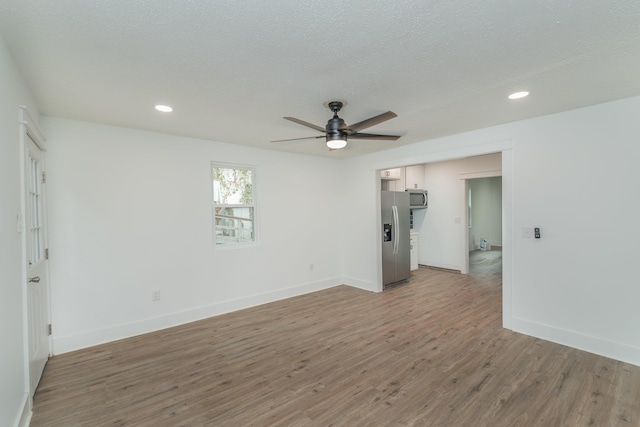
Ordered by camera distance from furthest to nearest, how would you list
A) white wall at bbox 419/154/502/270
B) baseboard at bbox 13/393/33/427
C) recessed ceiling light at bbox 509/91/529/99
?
white wall at bbox 419/154/502/270 → recessed ceiling light at bbox 509/91/529/99 → baseboard at bbox 13/393/33/427

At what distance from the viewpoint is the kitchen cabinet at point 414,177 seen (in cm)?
686

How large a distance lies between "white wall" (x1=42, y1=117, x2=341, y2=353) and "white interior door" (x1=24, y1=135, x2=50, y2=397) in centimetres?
14

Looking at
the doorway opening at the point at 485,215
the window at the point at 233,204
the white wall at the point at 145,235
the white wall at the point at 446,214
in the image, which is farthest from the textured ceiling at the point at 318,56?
the doorway opening at the point at 485,215

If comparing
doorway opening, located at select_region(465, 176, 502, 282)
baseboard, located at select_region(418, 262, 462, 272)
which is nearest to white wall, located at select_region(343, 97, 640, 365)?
baseboard, located at select_region(418, 262, 462, 272)

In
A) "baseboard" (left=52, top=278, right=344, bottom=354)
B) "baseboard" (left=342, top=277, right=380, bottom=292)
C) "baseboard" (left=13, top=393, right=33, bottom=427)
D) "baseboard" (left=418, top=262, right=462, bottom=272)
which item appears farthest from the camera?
"baseboard" (left=418, top=262, right=462, bottom=272)

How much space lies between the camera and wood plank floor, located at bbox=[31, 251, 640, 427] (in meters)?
2.14

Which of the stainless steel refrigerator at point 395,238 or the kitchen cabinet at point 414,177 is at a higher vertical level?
the kitchen cabinet at point 414,177

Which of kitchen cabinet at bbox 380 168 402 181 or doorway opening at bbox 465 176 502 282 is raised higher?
kitchen cabinet at bbox 380 168 402 181

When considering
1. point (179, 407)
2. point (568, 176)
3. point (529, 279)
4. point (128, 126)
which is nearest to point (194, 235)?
point (128, 126)

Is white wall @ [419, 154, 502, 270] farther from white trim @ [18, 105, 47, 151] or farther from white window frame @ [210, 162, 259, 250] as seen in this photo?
white trim @ [18, 105, 47, 151]

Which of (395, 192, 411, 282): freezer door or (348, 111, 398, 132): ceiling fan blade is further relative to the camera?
(395, 192, 411, 282): freezer door

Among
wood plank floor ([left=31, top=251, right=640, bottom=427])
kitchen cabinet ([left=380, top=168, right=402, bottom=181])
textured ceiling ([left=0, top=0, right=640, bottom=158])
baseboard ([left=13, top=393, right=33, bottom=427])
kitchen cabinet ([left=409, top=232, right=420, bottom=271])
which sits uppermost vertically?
textured ceiling ([left=0, top=0, right=640, bottom=158])

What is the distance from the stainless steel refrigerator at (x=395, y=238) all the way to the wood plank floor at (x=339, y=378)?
145 cm

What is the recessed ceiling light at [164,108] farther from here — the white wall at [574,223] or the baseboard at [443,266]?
the baseboard at [443,266]
